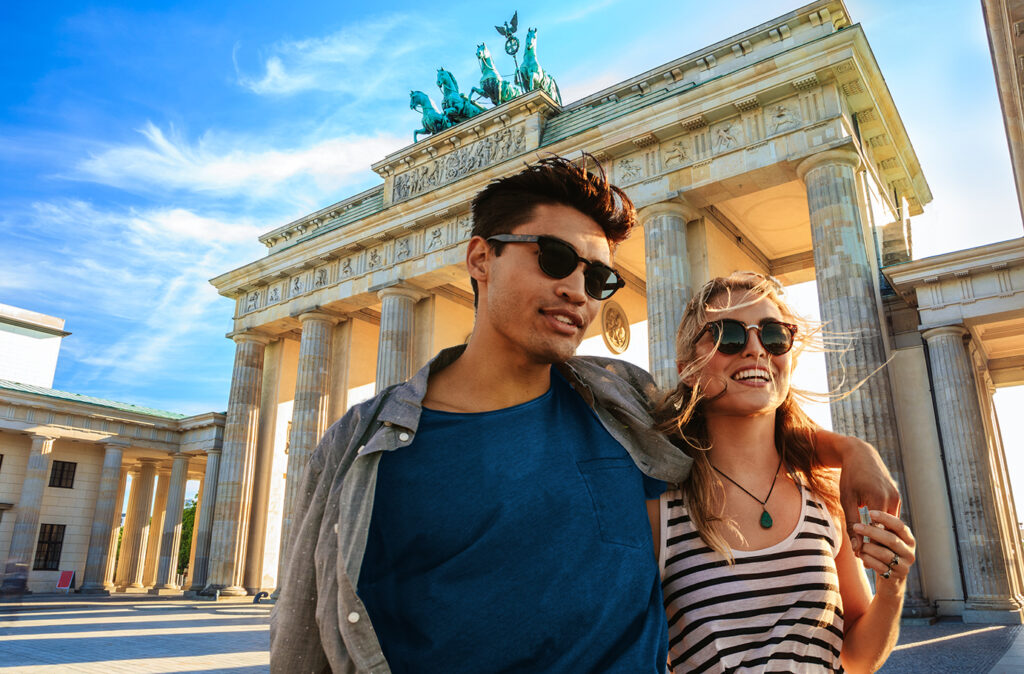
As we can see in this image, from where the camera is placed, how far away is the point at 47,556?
105 ft

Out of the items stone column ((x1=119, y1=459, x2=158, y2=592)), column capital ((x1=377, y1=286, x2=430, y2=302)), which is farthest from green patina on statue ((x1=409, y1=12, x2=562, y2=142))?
stone column ((x1=119, y1=459, x2=158, y2=592))

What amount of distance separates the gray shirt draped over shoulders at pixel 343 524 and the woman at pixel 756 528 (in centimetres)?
18

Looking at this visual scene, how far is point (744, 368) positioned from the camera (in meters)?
2.18

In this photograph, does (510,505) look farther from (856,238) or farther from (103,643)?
(856,238)

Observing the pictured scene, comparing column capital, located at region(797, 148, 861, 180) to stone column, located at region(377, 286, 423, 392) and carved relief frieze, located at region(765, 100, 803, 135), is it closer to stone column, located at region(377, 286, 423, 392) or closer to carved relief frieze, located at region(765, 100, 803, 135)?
carved relief frieze, located at region(765, 100, 803, 135)

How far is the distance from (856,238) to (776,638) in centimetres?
1624

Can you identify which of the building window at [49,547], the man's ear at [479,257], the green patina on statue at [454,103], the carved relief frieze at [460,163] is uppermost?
the green patina on statue at [454,103]

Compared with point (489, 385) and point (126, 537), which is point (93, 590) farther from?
point (489, 385)

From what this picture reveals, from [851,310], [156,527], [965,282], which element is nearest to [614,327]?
[851,310]

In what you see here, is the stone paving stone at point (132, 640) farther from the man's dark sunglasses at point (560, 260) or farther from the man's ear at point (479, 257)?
the man's dark sunglasses at point (560, 260)

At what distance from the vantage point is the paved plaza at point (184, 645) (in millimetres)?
8734

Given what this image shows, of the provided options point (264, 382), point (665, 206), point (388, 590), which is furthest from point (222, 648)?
point (264, 382)

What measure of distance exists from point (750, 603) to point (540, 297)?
1.04m

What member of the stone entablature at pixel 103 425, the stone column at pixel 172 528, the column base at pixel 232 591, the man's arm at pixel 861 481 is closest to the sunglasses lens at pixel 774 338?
the man's arm at pixel 861 481
